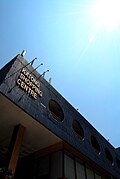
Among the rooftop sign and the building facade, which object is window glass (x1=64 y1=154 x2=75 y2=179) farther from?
the rooftop sign

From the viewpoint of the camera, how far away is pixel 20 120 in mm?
13586

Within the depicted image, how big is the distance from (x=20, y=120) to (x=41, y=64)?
436cm

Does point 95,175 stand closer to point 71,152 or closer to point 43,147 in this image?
point 71,152

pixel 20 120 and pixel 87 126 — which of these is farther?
pixel 87 126

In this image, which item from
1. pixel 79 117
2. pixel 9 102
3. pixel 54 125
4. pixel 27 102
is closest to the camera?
pixel 9 102

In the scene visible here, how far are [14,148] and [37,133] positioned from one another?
2.35 m

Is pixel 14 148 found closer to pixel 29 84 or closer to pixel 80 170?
pixel 29 84

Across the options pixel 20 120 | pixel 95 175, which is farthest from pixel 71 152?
pixel 20 120

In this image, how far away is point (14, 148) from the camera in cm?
1268

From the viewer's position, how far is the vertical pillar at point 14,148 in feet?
39.0

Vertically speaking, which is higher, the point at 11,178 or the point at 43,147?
the point at 43,147

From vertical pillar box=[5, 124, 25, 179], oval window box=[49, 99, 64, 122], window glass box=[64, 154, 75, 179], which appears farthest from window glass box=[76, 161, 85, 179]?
vertical pillar box=[5, 124, 25, 179]

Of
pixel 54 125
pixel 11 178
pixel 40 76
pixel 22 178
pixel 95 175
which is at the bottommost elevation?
pixel 11 178

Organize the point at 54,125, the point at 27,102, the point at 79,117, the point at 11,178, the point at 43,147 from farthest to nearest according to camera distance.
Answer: the point at 79,117 → the point at 43,147 → the point at 54,125 → the point at 27,102 → the point at 11,178
